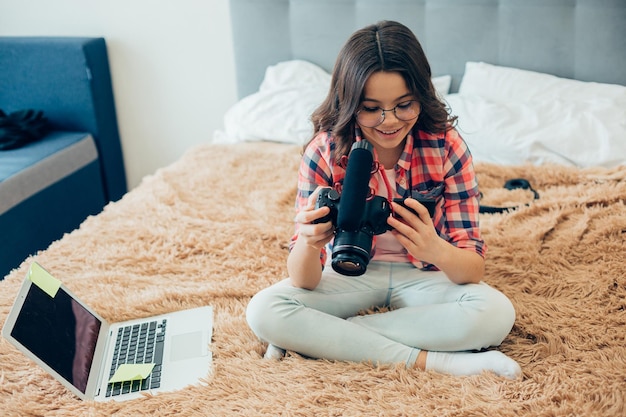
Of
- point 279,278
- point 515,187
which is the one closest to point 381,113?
point 279,278

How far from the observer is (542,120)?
1.83 m

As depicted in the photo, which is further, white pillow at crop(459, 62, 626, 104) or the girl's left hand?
white pillow at crop(459, 62, 626, 104)

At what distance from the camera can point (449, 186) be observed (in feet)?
4.01

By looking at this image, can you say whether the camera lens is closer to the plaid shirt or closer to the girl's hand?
the girl's hand

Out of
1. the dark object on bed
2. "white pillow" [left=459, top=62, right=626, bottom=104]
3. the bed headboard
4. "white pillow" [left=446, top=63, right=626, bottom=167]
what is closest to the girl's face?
"white pillow" [left=446, top=63, right=626, bottom=167]

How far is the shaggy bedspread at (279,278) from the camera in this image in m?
1.02

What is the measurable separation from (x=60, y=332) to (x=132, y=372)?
152 millimetres

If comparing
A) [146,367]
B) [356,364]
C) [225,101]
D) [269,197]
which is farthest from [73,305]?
[225,101]

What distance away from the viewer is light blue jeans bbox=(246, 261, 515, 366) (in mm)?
1128

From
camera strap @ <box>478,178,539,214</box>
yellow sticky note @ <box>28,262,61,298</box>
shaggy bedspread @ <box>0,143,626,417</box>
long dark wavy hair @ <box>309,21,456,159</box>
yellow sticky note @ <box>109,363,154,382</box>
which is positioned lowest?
yellow sticky note @ <box>109,363,154,382</box>

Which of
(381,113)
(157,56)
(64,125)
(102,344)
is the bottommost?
(102,344)

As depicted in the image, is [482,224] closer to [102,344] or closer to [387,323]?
[387,323]

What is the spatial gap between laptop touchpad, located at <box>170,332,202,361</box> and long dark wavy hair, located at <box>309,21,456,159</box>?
473 mm

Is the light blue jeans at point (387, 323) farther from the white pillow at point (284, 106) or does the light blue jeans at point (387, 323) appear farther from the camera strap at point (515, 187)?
the white pillow at point (284, 106)
